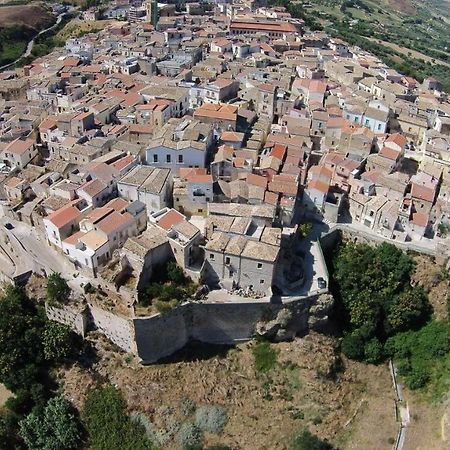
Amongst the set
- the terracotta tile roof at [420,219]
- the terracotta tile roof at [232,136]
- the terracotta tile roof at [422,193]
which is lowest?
the terracotta tile roof at [420,219]

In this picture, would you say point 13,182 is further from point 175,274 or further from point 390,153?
point 390,153

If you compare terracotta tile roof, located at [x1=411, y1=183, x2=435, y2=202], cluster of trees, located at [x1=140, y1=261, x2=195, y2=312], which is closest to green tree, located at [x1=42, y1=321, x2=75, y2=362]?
cluster of trees, located at [x1=140, y1=261, x2=195, y2=312]

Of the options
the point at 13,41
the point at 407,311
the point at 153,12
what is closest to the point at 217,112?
the point at 407,311

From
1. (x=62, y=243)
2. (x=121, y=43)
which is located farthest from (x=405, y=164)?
(x=121, y=43)

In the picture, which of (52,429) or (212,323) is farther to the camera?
(212,323)

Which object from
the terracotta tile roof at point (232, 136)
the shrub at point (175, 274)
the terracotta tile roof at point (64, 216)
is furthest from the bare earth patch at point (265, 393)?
the terracotta tile roof at point (232, 136)

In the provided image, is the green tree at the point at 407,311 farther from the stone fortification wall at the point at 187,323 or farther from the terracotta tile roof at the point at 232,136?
the terracotta tile roof at the point at 232,136

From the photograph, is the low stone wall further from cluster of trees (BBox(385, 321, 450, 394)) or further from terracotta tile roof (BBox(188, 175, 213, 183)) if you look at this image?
cluster of trees (BBox(385, 321, 450, 394))
